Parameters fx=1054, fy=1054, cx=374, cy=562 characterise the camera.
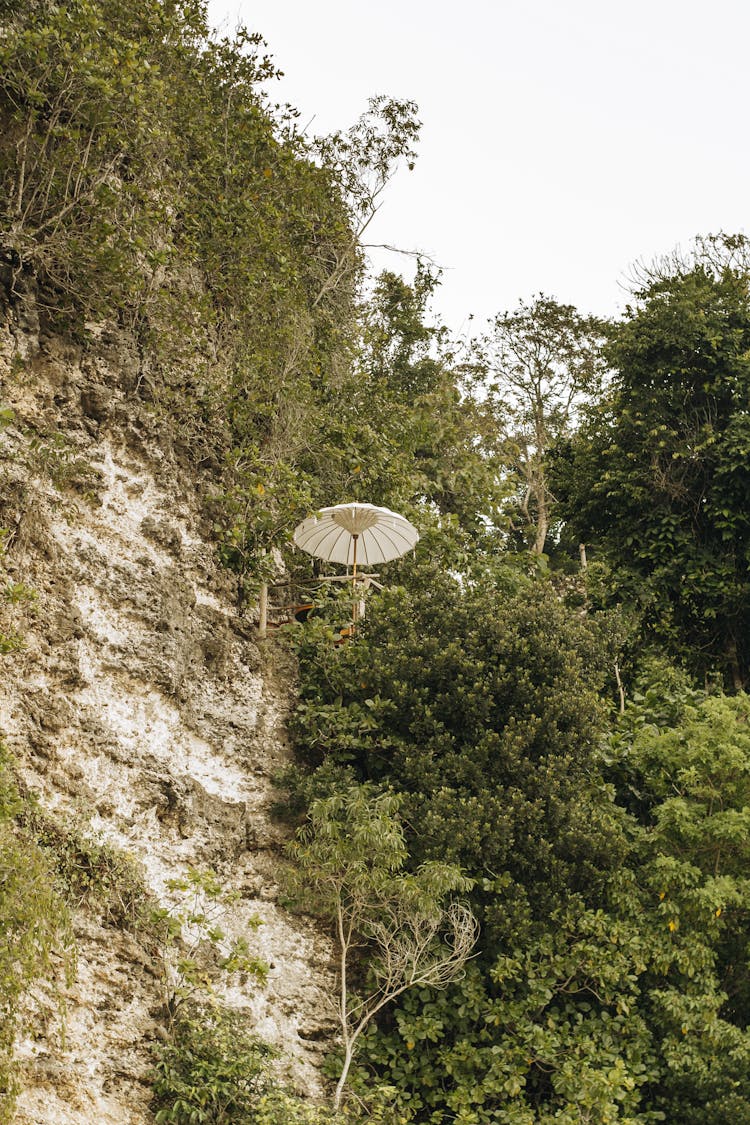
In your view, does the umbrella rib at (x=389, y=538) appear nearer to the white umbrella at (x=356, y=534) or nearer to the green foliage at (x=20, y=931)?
the white umbrella at (x=356, y=534)

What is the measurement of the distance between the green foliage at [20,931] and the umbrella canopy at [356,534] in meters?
5.31

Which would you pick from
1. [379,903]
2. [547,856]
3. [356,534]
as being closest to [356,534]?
[356,534]

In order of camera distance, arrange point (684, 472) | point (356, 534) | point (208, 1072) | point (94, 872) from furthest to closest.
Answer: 1. point (684, 472)
2. point (356, 534)
3. point (94, 872)
4. point (208, 1072)

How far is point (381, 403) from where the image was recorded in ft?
48.2

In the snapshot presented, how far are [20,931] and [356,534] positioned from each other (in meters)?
6.40

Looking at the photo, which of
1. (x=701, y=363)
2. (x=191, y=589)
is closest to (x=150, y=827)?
(x=191, y=589)

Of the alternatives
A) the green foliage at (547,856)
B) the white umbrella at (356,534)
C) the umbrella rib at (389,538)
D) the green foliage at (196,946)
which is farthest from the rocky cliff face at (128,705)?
the umbrella rib at (389,538)

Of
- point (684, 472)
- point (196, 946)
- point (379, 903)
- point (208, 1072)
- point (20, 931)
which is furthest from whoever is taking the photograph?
point (684, 472)

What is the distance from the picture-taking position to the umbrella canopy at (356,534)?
1128 centimetres

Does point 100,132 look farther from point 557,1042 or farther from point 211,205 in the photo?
point 557,1042

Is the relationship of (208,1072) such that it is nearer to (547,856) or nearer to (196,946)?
(196,946)

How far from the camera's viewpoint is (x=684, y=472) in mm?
14227

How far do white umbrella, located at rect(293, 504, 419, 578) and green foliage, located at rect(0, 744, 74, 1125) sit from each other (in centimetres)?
530

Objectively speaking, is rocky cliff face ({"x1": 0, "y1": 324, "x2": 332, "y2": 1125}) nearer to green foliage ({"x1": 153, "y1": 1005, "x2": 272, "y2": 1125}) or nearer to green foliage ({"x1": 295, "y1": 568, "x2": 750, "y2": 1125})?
green foliage ({"x1": 153, "y1": 1005, "x2": 272, "y2": 1125})
